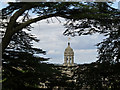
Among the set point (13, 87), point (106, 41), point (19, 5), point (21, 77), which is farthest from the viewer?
point (106, 41)

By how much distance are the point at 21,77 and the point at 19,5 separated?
1.88 meters

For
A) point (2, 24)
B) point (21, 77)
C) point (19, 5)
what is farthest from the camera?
point (2, 24)

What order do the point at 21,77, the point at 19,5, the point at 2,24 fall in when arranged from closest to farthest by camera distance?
1. the point at 21,77
2. the point at 19,5
3. the point at 2,24

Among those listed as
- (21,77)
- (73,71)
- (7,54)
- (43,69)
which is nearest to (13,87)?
(21,77)

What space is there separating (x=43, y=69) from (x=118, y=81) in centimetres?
189

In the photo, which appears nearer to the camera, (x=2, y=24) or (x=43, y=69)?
(x=43, y=69)

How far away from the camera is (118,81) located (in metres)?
5.40

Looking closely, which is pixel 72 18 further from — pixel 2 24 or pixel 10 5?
pixel 2 24

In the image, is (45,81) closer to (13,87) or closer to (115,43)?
(13,87)

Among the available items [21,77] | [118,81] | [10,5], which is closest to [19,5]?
[10,5]

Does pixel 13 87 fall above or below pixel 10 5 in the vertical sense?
below

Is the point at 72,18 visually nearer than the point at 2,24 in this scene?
Yes

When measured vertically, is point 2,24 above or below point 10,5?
below

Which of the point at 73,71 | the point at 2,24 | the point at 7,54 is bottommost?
the point at 73,71
